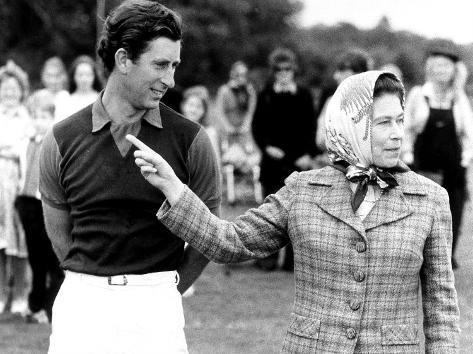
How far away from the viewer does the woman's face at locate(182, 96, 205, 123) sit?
1009cm

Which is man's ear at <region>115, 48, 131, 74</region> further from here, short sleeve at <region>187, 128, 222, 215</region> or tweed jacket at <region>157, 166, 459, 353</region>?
tweed jacket at <region>157, 166, 459, 353</region>

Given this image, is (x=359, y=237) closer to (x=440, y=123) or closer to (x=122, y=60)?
(x=122, y=60)

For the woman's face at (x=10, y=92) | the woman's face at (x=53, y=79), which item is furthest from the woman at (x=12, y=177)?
the woman's face at (x=53, y=79)

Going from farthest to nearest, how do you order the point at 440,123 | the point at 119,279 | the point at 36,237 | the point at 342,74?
the point at 440,123 < the point at 342,74 < the point at 36,237 < the point at 119,279

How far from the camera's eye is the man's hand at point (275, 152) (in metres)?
11.0

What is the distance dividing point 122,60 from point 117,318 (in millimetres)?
1041

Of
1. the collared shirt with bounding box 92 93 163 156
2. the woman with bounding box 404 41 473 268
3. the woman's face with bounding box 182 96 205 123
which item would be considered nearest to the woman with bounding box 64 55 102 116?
the woman's face with bounding box 182 96 205 123

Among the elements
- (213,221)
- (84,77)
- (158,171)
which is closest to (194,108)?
(84,77)

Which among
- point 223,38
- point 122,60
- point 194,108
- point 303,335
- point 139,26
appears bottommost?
point 303,335

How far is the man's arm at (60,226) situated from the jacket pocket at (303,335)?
105 centimetres

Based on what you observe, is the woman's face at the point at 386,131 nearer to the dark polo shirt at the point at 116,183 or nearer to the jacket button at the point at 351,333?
the jacket button at the point at 351,333

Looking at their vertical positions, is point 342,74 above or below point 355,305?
above

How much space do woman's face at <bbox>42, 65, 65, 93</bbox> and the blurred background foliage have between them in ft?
50.5

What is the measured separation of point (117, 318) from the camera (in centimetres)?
385
